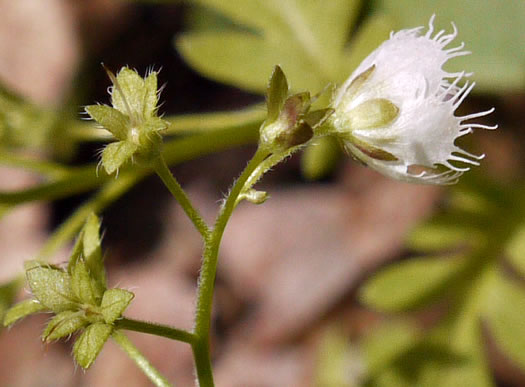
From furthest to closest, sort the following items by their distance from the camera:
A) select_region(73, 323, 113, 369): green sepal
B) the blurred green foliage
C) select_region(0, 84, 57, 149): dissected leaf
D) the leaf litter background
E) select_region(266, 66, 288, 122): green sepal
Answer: the leaf litter background < the blurred green foliage < select_region(0, 84, 57, 149): dissected leaf < select_region(266, 66, 288, 122): green sepal < select_region(73, 323, 113, 369): green sepal

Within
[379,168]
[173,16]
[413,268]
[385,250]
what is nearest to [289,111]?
[379,168]

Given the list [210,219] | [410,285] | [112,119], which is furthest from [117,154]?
[210,219]

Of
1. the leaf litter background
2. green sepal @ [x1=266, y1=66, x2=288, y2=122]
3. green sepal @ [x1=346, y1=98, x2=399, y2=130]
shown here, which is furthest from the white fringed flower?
the leaf litter background

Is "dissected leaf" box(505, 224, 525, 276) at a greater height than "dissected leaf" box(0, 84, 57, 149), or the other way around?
"dissected leaf" box(0, 84, 57, 149)

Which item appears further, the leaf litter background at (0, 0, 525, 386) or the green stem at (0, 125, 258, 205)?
the leaf litter background at (0, 0, 525, 386)

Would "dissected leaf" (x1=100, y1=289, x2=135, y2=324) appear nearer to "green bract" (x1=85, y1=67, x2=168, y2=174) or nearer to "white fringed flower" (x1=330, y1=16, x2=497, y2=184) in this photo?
"green bract" (x1=85, y1=67, x2=168, y2=174)
